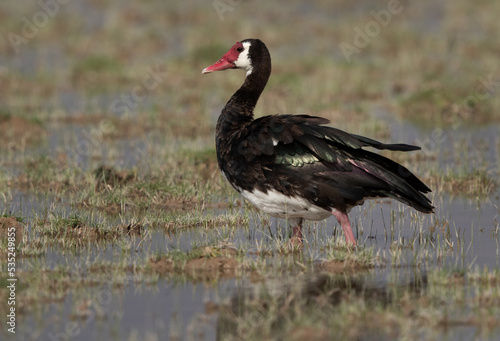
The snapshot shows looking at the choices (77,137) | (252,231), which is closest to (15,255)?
(252,231)

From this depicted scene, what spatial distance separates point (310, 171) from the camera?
26.2ft

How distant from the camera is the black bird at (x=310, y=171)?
7910mm

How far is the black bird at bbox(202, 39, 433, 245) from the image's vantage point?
791 centimetres

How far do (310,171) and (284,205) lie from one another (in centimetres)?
41

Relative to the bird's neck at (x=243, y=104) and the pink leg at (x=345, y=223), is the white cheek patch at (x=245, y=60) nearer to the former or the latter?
the bird's neck at (x=243, y=104)

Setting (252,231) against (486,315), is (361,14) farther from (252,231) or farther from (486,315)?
(486,315)

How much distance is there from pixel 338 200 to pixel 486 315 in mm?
2100

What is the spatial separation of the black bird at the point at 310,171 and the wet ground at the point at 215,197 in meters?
0.40

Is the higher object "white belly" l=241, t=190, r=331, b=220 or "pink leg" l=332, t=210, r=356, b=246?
"white belly" l=241, t=190, r=331, b=220

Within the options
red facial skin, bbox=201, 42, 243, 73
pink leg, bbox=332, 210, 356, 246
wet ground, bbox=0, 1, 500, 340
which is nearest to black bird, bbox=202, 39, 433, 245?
pink leg, bbox=332, 210, 356, 246

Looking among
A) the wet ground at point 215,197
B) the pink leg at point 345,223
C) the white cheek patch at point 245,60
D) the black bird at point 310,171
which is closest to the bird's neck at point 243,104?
the white cheek patch at point 245,60

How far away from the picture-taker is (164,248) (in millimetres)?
8297

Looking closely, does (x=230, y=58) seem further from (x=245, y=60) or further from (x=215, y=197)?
(x=215, y=197)

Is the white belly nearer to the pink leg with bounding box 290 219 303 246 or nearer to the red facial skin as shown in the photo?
the pink leg with bounding box 290 219 303 246
